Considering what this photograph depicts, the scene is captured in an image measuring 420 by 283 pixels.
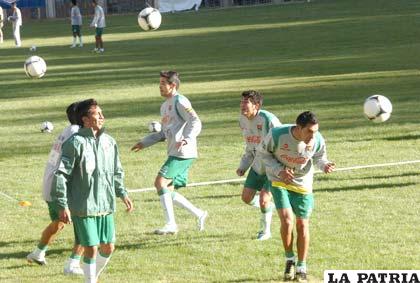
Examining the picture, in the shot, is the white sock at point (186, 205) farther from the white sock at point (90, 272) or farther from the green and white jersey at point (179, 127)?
the white sock at point (90, 272)

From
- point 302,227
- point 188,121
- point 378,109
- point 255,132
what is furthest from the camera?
point 378,109

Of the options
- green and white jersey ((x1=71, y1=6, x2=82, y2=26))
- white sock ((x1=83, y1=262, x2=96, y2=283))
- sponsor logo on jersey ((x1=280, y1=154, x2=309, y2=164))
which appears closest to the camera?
white sock ((x1=83, y1=262, x2=96, y2=283))

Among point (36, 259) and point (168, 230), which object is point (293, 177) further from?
point (36, 259)

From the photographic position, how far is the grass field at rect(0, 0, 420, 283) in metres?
12.8

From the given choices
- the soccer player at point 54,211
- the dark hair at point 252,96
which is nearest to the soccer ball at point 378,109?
the dark hair at point 252,96

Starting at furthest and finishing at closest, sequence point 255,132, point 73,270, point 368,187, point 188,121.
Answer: point 368,187 → point 188,121 → point 255,132 → point 73,270

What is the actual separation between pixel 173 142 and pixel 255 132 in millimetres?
1247

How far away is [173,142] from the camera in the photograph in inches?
557

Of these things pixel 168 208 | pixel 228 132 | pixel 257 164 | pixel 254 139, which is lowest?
pixel 228 132

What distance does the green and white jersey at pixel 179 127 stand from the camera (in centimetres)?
1408

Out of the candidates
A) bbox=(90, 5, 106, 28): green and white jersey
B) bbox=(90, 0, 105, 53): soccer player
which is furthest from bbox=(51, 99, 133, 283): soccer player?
bbox=(90, 5, 106, 28): green and white jersey

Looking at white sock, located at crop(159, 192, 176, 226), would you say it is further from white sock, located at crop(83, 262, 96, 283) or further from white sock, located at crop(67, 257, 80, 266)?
white sock, located at crop(83, 262, 96, 283)

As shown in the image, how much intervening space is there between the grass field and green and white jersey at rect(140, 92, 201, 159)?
3.50 ft

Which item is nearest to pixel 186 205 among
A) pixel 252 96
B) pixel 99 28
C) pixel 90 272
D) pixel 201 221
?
pixel 201 221
